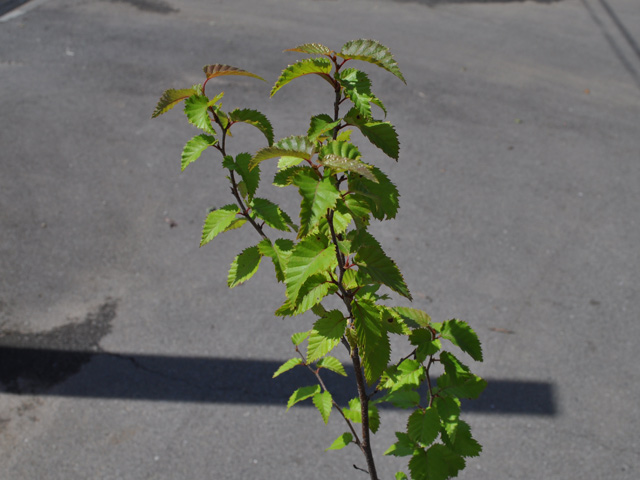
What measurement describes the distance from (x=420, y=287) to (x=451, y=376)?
282cm

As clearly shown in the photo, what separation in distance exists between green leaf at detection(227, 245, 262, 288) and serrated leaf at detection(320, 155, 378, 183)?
1.68 feet

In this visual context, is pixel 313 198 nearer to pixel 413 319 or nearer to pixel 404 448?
pixel 413 319

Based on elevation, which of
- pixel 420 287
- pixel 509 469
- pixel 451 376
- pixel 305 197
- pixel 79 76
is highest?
pixel 305 197

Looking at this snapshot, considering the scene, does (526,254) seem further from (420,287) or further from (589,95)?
(589,95)

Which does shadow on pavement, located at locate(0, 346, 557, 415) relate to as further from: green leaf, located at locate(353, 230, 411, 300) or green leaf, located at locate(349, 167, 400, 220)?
green leaf, located at locate(349, 167, 400, 220)

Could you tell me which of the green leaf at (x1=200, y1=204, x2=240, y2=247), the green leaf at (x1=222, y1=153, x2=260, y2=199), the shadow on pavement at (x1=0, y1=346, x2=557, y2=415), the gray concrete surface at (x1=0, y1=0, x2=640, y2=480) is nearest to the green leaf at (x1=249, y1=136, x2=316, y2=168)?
the green leaf at (x1=222, y1=153, x2=260, y2=199)

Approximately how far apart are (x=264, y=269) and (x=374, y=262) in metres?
3.32

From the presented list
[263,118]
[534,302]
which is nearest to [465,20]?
[534,302]

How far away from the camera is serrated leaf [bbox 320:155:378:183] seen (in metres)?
1.31

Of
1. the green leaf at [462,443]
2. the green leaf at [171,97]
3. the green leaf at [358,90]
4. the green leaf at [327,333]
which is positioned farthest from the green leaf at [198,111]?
the green leaf at [462,443]

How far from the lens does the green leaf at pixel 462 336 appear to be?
1730 mm

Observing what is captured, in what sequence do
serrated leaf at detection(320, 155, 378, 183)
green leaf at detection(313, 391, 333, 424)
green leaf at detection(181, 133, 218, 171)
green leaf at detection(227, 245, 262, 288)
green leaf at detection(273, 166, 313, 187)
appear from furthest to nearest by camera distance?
green leaf at detection(313, 391, 333, 424) → green leaf at detection(227, 245, 262, 288) → green leaf at detection(181, 133, 218, 171) → green leaf at detection(273, 166, 313, 187) → serrated leaf at detection(320, 155, 378, 183)

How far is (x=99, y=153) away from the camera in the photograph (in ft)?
19.4

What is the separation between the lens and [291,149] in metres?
1.41
